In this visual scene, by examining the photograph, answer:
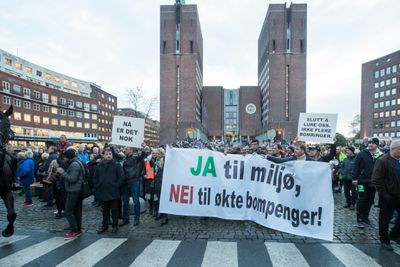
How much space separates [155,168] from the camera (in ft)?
24.9

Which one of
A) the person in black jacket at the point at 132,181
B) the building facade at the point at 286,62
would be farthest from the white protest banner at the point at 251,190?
the building facade at the point at 286,62

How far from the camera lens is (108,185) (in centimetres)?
564

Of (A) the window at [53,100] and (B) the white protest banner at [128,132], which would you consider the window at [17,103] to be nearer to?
(A) the window at [53,100]

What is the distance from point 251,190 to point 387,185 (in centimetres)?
267

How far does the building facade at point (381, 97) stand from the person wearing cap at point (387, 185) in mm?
Answer: 95697

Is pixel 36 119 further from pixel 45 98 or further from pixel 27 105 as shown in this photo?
pixel 45 98

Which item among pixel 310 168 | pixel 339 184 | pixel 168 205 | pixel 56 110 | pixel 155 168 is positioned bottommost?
pixel 339 184

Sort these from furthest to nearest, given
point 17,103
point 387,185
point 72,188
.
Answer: point 17,103 < point 72,188 < point 387,185

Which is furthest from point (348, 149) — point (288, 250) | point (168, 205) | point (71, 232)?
point (71, 232)

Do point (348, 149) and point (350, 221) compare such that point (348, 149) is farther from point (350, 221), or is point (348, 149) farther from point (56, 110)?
point (56, 110)

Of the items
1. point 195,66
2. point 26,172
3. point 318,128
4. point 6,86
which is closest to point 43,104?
point 6,86

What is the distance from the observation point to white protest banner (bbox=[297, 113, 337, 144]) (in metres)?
6.97

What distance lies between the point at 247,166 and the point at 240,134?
285 ft

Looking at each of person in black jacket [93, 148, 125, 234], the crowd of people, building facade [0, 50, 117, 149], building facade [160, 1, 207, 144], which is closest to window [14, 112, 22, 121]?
building facade [0, 50, 117, 149]
